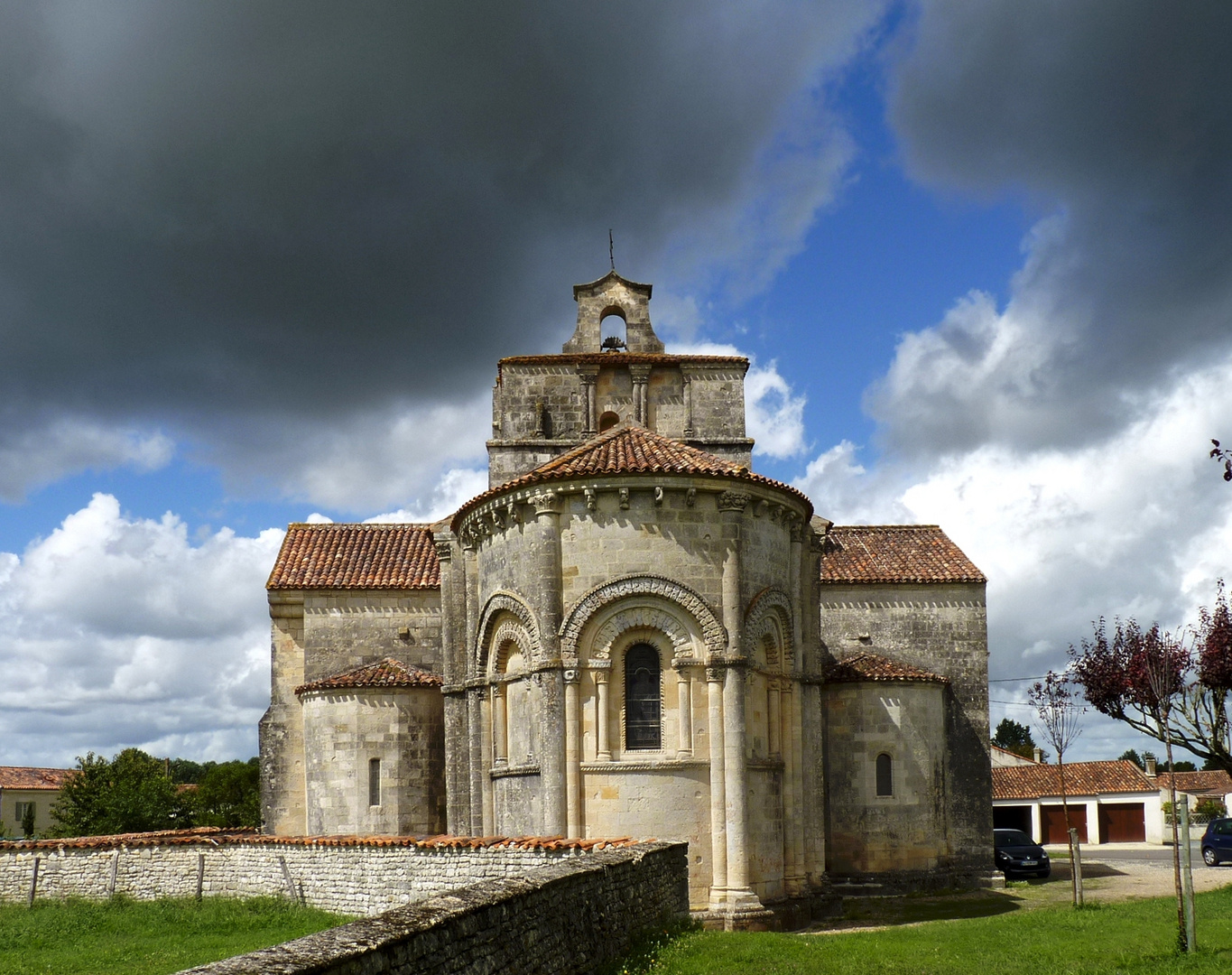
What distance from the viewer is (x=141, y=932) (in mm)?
17469

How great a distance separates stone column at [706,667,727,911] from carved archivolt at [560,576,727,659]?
0.57m

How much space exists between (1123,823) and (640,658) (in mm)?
36313

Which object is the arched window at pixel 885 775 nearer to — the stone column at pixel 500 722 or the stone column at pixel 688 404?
the stone column at pixel 688 404

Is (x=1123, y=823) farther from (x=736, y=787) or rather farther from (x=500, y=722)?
(x=500, y=722)

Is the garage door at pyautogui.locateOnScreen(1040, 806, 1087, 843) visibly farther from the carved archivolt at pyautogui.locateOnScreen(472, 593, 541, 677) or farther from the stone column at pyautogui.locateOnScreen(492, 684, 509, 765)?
the carved archivolt at pyautogui.locateOnScreen(472, 593, 541, 677)

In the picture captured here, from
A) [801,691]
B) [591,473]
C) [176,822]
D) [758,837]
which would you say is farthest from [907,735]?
[176,822]

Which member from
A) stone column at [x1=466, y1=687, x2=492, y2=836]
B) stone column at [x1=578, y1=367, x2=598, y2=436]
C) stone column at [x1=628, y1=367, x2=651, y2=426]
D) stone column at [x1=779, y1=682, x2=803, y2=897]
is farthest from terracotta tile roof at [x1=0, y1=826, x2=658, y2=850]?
stone column at [x1=628, y1=367, x2=651, y2=426]

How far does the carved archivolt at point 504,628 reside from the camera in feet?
62.3

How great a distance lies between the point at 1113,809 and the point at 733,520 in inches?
1414

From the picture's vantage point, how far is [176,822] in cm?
4459

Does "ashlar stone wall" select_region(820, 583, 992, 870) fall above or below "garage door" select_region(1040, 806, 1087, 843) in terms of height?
above

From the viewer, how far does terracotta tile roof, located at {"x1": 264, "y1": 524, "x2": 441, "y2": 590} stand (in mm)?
26859

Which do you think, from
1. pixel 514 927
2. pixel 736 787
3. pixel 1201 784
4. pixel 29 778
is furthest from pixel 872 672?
pixel 29 778

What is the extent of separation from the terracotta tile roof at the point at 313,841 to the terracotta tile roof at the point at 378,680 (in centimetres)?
339
